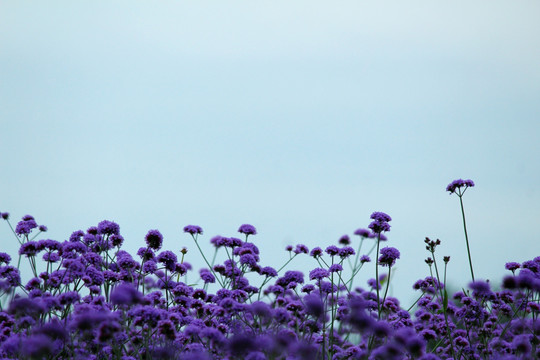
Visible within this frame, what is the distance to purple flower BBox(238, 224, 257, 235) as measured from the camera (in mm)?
7965

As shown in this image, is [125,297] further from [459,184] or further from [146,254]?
[459,184]

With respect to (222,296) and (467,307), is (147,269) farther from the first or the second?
(467,307)

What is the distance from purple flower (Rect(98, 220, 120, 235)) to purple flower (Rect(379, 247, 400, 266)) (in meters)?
3.15

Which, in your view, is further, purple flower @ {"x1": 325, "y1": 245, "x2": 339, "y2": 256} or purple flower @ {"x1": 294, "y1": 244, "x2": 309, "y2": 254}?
purple flower @ {"x1": 294, "y1": 244, "x2": 309, "y2": 254}

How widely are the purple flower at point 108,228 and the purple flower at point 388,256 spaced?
315cm

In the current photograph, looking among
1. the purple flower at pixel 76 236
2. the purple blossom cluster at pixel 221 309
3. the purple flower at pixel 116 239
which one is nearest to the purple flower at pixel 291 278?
the purple blossom cluster at pixel 221 309

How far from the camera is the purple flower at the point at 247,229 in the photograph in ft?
26.1

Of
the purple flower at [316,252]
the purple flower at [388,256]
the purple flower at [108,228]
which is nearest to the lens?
the purple flower at [388,256]

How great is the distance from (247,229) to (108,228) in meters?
1.77

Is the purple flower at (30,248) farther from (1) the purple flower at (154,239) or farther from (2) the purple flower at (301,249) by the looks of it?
(2) the purple flower at (301,249)

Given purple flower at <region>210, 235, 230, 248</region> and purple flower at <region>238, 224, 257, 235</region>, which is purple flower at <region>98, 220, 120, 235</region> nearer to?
purple flower at <region>210, 235, 230, 248</region>

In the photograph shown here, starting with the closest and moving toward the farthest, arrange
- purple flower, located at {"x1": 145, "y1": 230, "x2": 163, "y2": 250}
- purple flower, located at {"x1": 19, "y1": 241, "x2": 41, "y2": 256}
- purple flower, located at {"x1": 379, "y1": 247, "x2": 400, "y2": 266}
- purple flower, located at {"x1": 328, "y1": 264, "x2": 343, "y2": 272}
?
1. purple flower, located at {"x1": 19, "y1": 241, "x2": 41, "y2": 256}
2. purple flower, located at {"x1": 379, "y1": 247, "x2": 400, "y2": 266}
3. purple flower, located at {"x1": 145, "y1": 230, "x2": 163, "y2": 250}
4. purple flower, located at {"x1": 328, "y1": 264, "x2": 343, "y2": 272}

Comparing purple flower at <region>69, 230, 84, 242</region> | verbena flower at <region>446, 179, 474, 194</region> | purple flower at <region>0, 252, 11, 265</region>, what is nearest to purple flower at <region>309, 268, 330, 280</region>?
verbena flower at <region>446, 179, 474, 194</region>

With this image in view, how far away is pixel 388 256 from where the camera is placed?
22.1 ft
